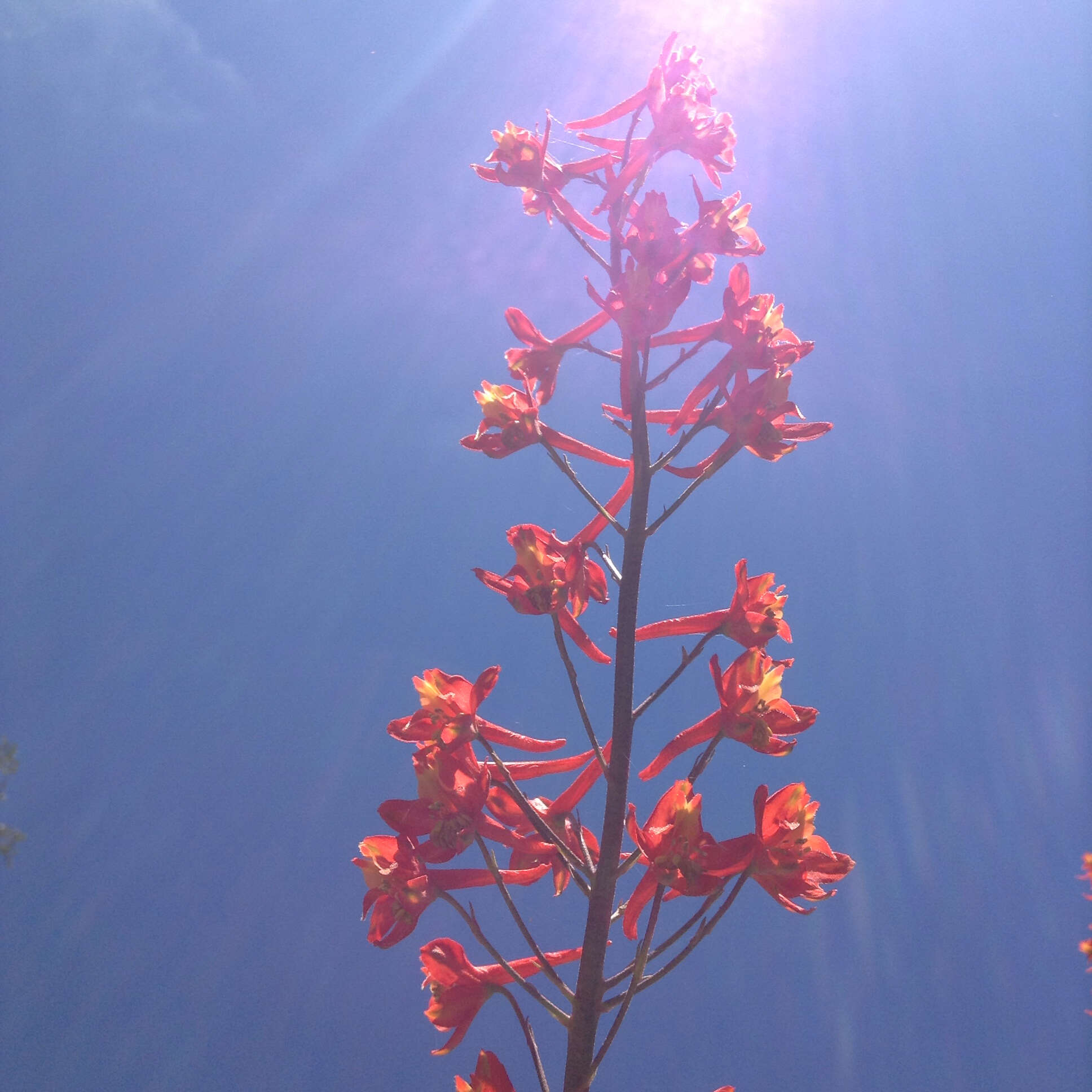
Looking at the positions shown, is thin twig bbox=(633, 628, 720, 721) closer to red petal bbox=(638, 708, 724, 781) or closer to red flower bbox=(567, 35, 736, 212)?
red petal bbox=(638, 708, 724, 781)

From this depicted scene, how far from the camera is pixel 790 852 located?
633 mm

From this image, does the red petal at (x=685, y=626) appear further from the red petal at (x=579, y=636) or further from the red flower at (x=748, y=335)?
the red flower at (x=748, y=335)

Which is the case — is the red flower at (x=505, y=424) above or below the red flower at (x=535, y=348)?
below

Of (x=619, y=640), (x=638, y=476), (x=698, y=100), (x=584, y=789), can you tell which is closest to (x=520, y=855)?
(x=584, y=789)

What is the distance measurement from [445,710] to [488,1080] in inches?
11.9

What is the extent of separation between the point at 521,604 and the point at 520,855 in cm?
27

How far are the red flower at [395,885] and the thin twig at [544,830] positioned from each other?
0.09 meters

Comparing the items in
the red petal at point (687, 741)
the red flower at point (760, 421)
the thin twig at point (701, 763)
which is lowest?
the thin twig at point (701, 763)

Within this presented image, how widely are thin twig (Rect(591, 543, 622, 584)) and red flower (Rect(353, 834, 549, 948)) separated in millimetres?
289

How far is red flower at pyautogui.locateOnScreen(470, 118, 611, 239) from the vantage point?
0.77 m

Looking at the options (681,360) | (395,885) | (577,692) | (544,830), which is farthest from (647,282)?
(395,885)

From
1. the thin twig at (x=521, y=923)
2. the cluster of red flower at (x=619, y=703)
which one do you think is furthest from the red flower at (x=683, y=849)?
the thin twig at (x=521, y=923)

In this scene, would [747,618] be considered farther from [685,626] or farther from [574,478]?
[574,478]

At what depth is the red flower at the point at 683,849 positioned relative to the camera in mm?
592
